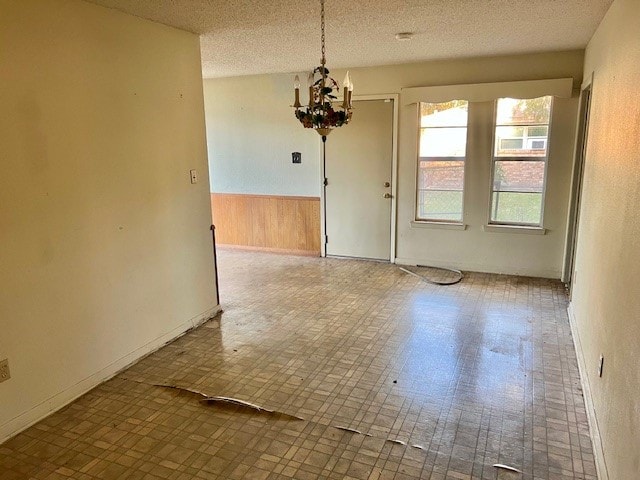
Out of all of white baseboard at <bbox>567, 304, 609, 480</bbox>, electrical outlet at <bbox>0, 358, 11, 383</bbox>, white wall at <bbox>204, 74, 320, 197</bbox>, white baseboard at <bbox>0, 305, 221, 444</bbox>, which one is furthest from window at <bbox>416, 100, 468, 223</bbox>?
electrical outlet at <bbox>0, 358, 11, 383</bbox>

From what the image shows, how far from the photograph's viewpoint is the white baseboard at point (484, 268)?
192 inches

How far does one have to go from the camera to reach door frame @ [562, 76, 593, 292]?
4.19 metres

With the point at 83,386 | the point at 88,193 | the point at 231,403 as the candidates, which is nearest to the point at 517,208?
the point at 231,403

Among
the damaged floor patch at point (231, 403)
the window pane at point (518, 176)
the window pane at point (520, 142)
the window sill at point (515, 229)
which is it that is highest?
the window pane at point (520, 142)

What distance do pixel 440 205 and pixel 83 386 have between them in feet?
13.1

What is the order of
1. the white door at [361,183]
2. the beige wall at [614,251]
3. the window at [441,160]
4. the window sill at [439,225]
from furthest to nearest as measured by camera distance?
the white door at [361,183] → the window sill at [439,225] → the window at [441,160] → the beige wall at [614,251]

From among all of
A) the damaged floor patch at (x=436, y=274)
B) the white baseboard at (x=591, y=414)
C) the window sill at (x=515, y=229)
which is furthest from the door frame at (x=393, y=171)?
the white baseboard at (x=591, y=414)

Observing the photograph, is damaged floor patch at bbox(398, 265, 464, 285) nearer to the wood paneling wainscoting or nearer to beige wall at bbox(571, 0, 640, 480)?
the wood paneling wainscoting

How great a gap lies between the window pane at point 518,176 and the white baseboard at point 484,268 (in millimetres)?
865

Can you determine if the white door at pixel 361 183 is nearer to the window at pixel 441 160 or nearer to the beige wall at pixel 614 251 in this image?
the window at pixel 441 160

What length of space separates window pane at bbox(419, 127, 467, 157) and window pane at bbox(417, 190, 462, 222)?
44 cm

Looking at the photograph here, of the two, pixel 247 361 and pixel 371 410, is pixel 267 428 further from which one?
pixel 247 361

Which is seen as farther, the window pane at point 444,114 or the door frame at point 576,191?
the window pane at point 444,114

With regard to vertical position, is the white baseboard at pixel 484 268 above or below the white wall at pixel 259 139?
below
